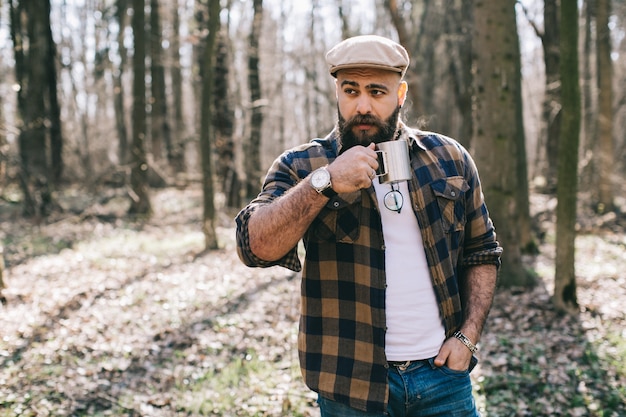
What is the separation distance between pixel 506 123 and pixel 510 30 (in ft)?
4.12

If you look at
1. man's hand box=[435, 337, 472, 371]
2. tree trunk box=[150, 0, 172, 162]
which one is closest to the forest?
man's hand box=[435, 337, 472, 371]

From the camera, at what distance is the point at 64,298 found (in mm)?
7996

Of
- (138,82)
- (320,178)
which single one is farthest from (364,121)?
(138,82)

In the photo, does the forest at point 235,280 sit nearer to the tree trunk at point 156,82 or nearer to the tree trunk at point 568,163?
the tree trunk at point 568,163

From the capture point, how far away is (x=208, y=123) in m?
10.8

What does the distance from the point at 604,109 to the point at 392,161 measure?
14.8 m

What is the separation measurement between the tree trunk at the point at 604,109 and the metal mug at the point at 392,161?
555 inches

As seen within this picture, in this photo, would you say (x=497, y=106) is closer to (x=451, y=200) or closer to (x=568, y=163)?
(x=568, y=163)

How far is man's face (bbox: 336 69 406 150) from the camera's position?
2.30m

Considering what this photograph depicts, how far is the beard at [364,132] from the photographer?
2.30 metres

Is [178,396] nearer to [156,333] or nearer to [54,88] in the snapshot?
[156,333]

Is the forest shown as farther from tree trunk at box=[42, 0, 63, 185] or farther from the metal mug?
the metal mug

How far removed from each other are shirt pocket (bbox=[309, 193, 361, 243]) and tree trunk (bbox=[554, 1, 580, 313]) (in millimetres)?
4926

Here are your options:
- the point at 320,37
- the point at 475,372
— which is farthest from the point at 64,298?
the point at 320,37
